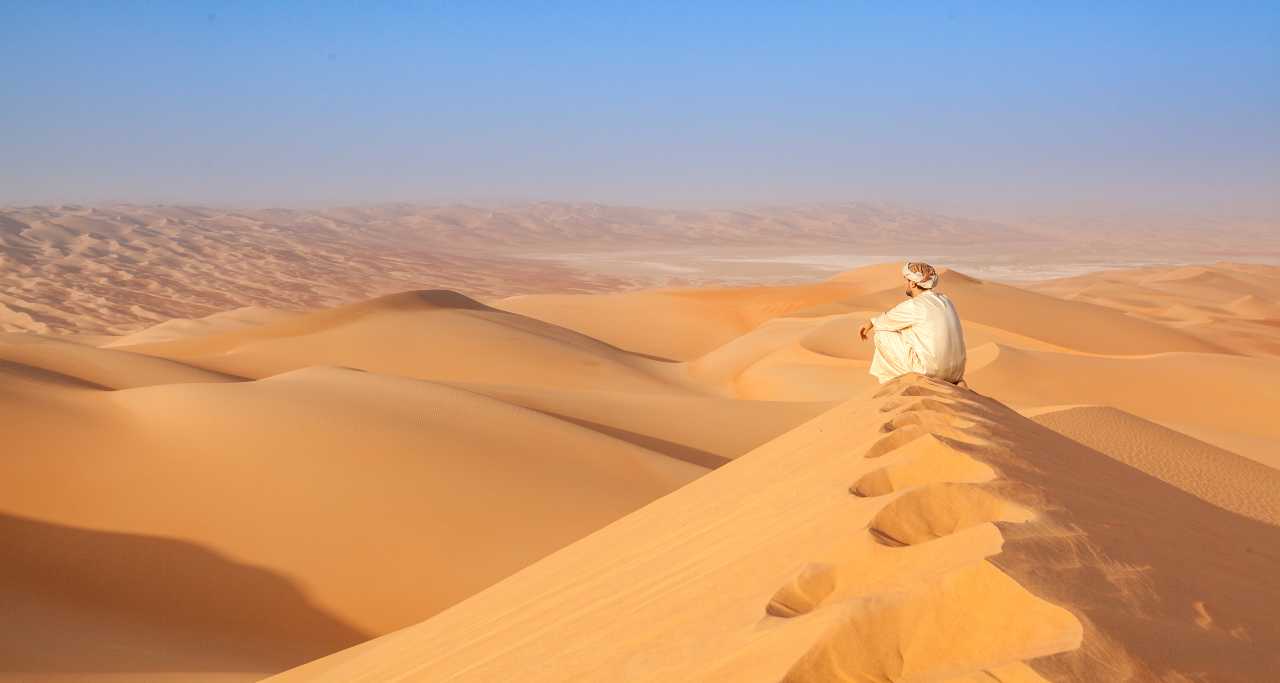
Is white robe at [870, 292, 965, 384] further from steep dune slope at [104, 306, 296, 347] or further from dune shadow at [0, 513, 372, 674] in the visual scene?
steep dune slope at [104, 306, 296, 347]

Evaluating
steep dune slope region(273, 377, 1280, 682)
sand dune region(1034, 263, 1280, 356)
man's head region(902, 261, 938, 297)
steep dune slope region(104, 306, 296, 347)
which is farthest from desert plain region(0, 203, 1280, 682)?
sand dune region(1034, 263, 1280, 356)

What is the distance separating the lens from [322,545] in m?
7.75

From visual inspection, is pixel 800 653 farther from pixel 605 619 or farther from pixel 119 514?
pixel 119 514

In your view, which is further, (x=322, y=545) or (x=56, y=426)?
(x=56, y=426)

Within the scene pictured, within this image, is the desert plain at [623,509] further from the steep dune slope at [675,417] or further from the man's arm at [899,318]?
the man's arm at [899,318]

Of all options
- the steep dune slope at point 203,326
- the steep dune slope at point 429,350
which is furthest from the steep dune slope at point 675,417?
the steep dune slope at point 203,326

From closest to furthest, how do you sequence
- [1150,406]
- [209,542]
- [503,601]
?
1. [503,601]
2. [209,542]
3. [1150,406]

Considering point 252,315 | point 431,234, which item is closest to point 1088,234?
point 431,234

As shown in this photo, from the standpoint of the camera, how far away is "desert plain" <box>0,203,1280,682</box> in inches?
99.7

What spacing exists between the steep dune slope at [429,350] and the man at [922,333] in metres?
11.6

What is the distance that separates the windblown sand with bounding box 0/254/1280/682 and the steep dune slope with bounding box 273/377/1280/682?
0.04 ft

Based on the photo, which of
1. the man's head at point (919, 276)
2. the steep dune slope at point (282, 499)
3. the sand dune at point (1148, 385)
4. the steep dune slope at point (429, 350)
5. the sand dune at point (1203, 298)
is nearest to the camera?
the man's head at point (919, 276)

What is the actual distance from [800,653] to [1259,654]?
1080 mm

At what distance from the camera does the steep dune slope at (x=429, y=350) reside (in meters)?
18.3
